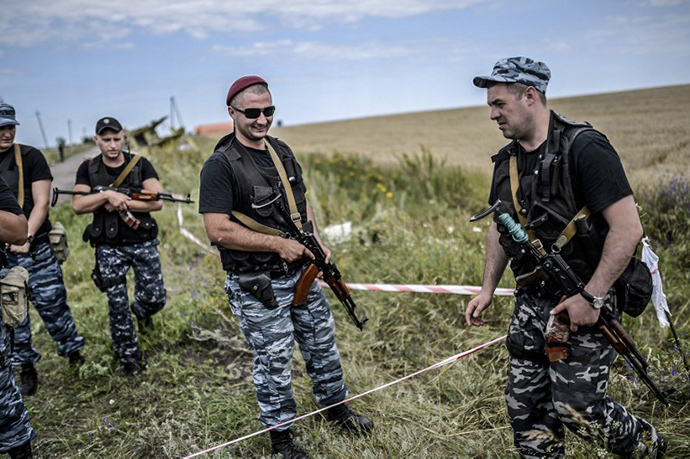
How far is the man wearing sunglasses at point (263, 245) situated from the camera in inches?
117

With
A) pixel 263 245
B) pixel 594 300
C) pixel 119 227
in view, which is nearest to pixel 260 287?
pixel 263 245

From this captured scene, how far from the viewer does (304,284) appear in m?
3.18

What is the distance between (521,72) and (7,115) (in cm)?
378

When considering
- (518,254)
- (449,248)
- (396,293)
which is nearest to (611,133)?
(449,248)

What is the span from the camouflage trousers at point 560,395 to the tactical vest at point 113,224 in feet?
9.95

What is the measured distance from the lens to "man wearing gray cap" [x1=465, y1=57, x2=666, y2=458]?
2246mm

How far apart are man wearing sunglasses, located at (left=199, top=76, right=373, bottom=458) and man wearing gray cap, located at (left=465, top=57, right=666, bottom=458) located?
3.90 feet

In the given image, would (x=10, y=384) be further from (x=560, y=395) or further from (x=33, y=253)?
(x=560, y=395)

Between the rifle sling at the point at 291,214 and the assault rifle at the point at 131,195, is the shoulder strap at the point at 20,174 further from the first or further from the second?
the rifle sling at the point at 291,214

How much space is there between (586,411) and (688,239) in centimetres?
387

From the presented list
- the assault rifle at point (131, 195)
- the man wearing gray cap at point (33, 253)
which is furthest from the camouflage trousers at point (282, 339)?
the man wearing gray cap at point (33, 253)

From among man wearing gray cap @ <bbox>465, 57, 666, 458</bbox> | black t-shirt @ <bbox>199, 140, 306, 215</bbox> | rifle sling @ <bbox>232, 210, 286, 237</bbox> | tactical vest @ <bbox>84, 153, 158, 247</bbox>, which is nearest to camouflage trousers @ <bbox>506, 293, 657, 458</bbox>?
man wearing gray cap @ <bbox>465, 57, 666, 458</bbox>

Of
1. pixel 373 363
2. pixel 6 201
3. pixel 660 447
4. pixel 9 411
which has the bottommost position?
pixel 373 363

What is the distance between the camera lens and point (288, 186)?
314 cm
